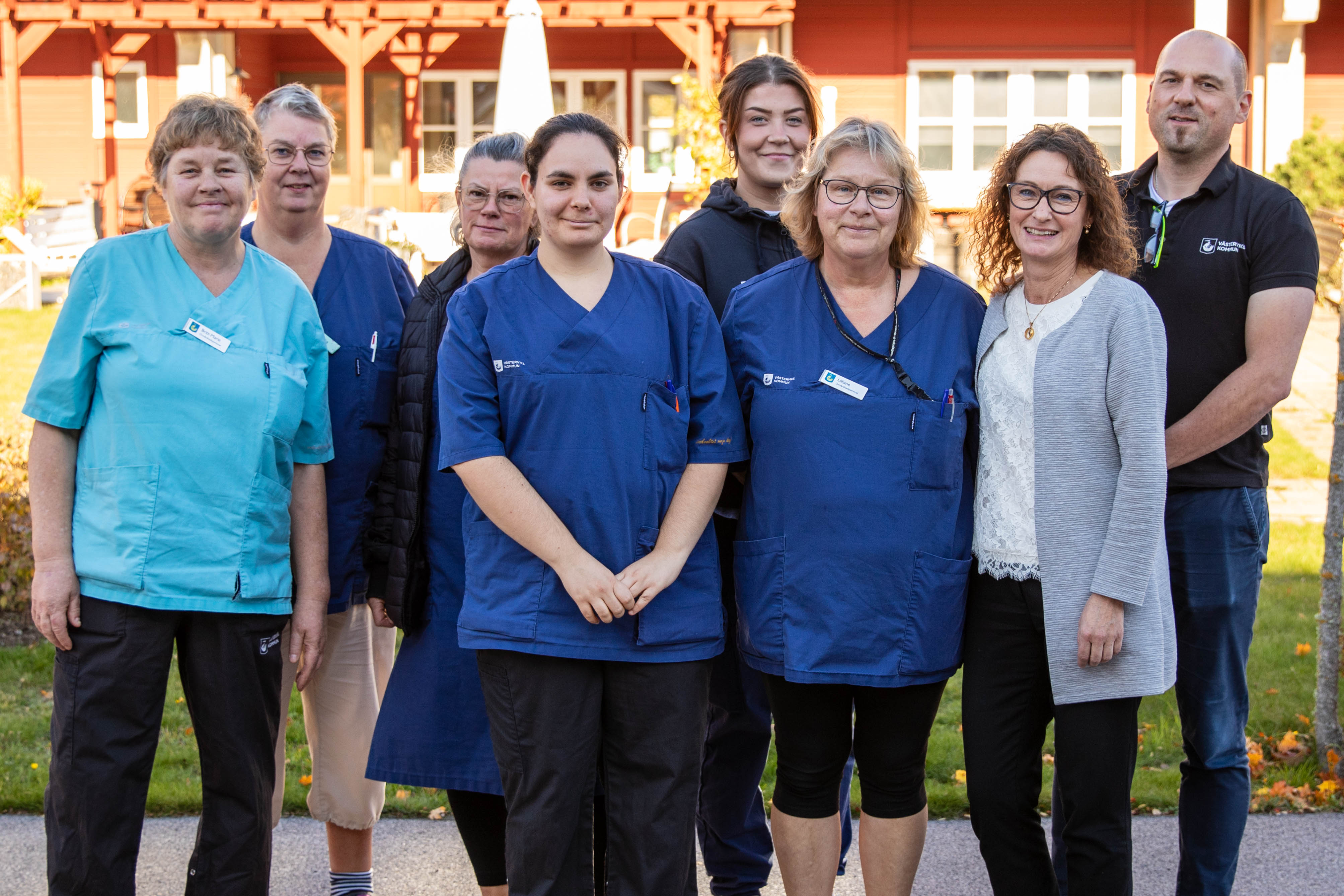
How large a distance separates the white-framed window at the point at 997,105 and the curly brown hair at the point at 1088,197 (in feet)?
51.1

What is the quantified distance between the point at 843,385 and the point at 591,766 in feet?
3.46

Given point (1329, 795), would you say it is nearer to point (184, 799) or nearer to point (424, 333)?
point (424, 333)

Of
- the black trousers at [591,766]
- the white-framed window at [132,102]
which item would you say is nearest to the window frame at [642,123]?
the white-framed window at [132,102]

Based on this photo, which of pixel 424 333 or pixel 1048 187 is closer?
pixel 1048 187

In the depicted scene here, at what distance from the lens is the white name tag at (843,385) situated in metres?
3.04

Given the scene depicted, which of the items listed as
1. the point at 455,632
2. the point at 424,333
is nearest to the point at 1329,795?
the point at 455,632

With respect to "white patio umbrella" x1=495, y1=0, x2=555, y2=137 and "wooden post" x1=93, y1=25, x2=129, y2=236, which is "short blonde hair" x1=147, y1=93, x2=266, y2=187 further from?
"wooden post" x1=93, y1=25, x2=129, y2=236

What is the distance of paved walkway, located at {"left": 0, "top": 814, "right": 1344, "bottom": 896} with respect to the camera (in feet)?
12.2

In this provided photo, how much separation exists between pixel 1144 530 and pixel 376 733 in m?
1.94

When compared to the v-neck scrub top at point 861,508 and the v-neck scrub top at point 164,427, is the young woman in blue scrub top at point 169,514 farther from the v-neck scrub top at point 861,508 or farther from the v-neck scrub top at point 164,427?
the v-neck scrub top at point 861,508

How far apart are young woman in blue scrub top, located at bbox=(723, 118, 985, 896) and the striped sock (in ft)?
3.99

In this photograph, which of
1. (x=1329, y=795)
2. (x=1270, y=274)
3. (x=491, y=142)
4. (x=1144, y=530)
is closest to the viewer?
(x=1144, y=530)

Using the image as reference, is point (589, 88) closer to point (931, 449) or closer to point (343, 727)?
point (343, 727)

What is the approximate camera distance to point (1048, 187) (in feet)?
9.77
